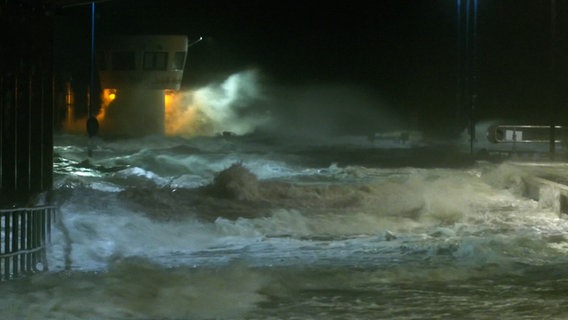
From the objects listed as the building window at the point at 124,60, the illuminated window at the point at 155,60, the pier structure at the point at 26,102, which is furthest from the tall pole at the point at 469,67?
the building window at the point at 124,60

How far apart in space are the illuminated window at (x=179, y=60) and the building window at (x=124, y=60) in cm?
362

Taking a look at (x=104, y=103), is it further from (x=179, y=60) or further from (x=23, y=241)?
(x=23, y=241)

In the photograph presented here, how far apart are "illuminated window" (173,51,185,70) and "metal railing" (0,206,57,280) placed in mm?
66093

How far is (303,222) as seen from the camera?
18.3 metres

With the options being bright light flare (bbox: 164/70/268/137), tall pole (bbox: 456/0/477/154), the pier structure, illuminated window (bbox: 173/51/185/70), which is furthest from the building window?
the pier structure

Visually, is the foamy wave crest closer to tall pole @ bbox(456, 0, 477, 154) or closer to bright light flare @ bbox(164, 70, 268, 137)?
tall pole @ bbox(456, 0, 477, 154)

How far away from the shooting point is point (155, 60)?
3066 inches

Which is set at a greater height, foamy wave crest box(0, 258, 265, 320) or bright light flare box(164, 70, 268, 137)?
bright light flare box(164, 70, 268, 137)

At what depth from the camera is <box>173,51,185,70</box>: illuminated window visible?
77.7 metres

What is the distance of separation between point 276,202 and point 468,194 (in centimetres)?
509

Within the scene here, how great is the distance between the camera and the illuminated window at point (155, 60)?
7725 cm

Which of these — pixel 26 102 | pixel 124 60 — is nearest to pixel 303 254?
pixel 26 102

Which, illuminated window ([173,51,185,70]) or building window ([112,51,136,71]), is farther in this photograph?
building window ([112,51,136,71])

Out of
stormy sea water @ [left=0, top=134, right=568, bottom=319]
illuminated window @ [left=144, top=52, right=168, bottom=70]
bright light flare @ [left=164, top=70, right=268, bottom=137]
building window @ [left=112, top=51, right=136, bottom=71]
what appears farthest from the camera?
bright light flare @ [left=164, top=70, right=268, bottom=137]
